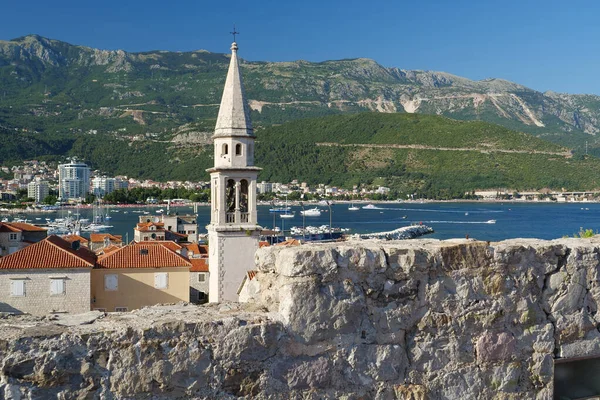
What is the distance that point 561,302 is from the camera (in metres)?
4.42

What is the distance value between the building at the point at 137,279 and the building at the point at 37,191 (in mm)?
160046

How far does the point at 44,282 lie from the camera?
19.9 m

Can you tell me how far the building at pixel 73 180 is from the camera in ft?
605

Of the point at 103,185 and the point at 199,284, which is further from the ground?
the point at 103,185

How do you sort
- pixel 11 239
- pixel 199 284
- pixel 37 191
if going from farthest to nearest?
pixel 37 191
pixel 11 239
pixel 199 284

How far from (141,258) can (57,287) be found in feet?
9.88

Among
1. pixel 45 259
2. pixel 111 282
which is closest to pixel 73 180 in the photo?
pixel 111 282

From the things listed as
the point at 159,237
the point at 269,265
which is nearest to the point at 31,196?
the point at 159,237

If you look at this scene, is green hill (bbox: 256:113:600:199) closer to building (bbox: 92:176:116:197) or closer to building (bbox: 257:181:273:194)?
building (bbox: 257:181:273:194)

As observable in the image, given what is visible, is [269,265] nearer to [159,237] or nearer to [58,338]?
[58,338]

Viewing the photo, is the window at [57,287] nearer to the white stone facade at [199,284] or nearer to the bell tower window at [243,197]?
the white stone facade at [199,284]

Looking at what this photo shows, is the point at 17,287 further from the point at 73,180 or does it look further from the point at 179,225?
the point at 73,180

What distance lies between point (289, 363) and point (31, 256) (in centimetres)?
1854

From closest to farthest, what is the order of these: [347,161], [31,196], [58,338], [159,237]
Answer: [58,338], [159,237], [31,196], [347,161]
